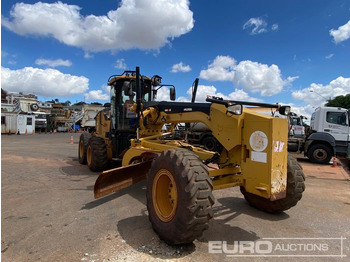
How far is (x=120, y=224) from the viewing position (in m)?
3.98

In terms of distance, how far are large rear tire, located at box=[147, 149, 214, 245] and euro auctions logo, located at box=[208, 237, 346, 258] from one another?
0.51m

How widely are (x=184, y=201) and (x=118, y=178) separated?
85.0 inches

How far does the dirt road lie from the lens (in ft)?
10.3

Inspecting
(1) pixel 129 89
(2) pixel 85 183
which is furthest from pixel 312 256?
(2) pixel 85 183

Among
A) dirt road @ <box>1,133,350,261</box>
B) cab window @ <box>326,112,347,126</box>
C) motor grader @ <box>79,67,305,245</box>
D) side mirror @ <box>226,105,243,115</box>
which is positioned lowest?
dirt road @ <box>1,133,350,261</box>

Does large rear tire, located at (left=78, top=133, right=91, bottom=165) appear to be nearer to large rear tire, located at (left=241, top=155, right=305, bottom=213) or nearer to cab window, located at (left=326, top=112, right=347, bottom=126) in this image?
large rear tire, located at (left=241, top=155, right=305, bottom=213)

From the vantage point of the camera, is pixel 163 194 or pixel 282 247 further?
pixel 163 194

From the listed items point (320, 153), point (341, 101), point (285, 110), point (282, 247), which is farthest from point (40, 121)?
point (341, 101)

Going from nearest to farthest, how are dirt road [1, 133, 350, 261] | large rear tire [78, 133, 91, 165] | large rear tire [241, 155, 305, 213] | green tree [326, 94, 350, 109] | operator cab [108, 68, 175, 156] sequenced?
dirt road [1, 133, 350, 261] < large rear tire [241, 155, 305, 213] < operator cab [108, 68, 175, 156] < large rear tire [78, 133, 91, 165] < green tree [326, 94, 350, 109]

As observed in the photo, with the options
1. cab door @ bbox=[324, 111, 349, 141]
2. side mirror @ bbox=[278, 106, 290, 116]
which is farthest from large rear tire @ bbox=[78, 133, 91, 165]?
cab door @ bbox=[324, 111, 349, 141]

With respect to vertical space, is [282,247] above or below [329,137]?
below

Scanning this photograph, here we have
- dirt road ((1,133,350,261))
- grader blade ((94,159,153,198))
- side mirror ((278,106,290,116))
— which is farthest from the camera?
grader blade ((94,159,153,198))

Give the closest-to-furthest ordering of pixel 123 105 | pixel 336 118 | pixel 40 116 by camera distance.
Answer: pixel 123 105 < pixel 336 118 < pixel 40 116

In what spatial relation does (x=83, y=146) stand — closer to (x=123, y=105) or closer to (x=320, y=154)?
(x=123, y=105)
